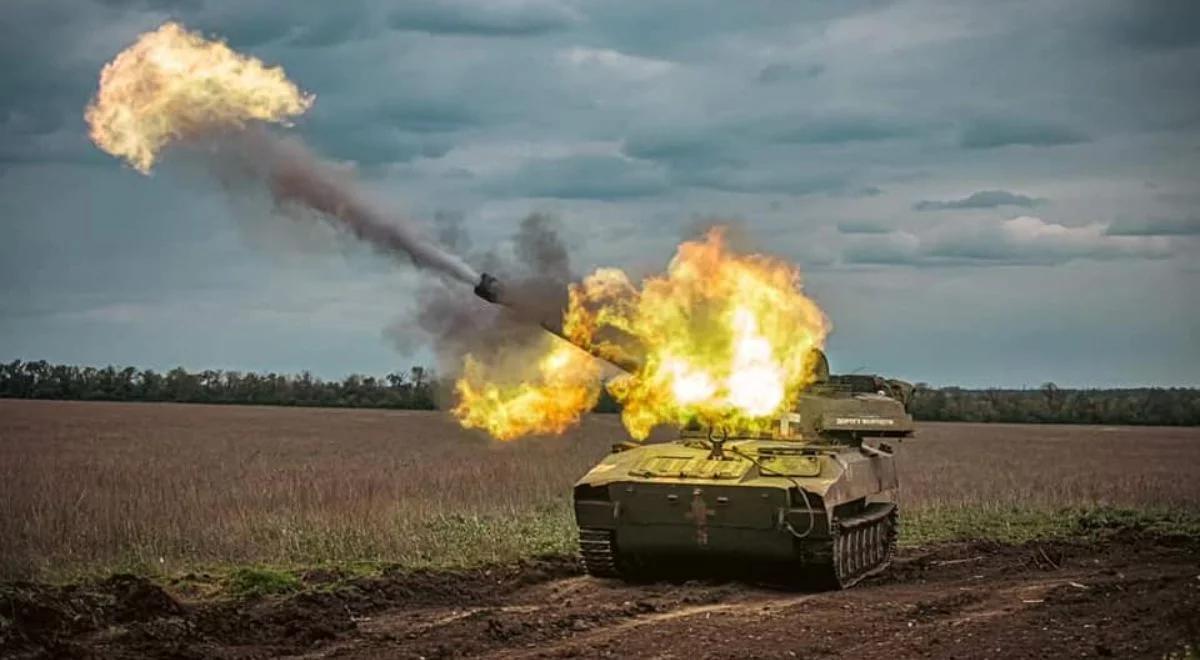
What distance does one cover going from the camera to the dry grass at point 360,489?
19438 mm

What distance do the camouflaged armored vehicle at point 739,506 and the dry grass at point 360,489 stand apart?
2346 mm

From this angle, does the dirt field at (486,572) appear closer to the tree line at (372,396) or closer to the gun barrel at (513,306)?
the gun barrel at (513,306)

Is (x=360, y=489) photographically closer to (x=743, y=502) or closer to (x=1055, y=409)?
(x=743, y=502)

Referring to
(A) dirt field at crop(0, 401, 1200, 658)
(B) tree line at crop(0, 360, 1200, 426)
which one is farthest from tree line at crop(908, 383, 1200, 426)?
(A) dirt field at crop(0, 401, 1200, 658)

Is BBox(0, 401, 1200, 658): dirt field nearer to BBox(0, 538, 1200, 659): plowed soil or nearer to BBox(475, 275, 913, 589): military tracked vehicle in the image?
BBox(0, 538, 1200, 659): plowed soil

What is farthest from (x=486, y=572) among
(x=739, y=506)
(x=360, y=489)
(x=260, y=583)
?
(x=360, y=489)

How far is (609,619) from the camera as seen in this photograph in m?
14.9

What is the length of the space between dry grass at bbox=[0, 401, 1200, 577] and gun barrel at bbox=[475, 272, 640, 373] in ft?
9.62

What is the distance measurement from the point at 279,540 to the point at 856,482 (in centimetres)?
741

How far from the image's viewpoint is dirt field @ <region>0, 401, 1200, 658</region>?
1333cm

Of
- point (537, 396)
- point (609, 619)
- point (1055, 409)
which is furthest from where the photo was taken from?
point (1055, 409)

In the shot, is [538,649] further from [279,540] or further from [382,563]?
[279,540]

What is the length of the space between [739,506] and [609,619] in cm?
278

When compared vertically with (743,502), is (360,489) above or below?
below
